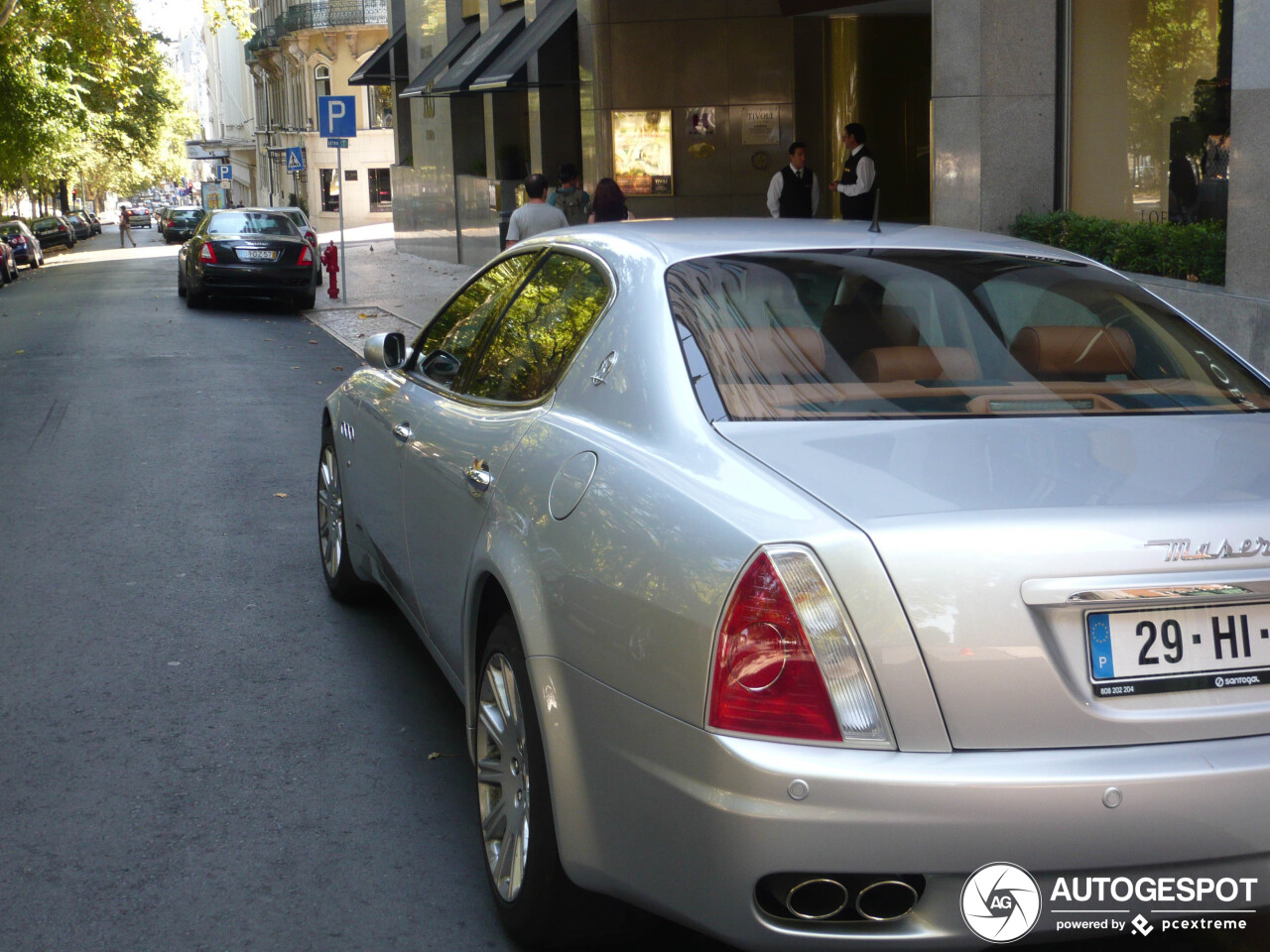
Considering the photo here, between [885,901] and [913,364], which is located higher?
[913,364]

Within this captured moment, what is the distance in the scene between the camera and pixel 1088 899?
2.53 meters

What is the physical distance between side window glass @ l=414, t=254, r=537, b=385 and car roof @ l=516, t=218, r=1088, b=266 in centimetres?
25

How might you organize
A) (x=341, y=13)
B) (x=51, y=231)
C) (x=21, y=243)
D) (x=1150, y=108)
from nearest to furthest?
1. (x=1150, y=108)
2. (x=21, y=243)
3. (x=341, y=13)
4. (x=51, y=231)

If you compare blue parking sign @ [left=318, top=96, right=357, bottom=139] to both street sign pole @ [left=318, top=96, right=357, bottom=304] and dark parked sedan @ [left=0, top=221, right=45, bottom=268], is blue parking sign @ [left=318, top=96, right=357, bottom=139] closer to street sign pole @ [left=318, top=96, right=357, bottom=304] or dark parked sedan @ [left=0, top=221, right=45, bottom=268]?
street sign pole @ [left=318, top=96, right=357, bottom=304]

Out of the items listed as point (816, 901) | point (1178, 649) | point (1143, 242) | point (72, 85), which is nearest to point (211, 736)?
point (816, 901)

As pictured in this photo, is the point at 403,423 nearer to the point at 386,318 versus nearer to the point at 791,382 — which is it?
the point at 791,382

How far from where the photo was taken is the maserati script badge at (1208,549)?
2.54 metres

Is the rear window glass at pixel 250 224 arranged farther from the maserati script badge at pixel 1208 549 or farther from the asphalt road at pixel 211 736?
the maserati script badge at pixel 1208 549

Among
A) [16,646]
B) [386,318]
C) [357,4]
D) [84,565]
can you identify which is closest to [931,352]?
[16,646]

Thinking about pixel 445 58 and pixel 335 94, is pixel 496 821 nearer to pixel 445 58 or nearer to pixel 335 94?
pixel 445 58

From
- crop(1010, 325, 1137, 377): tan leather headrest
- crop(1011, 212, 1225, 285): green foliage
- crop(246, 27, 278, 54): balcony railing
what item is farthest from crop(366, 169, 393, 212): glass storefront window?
crop(1010, 325, 1137, 377): tan leather headrest

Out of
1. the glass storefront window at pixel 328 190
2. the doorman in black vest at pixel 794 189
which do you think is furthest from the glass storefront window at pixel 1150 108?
the glass storefront window at pixel 328 190

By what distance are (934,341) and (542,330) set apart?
1.04 meters

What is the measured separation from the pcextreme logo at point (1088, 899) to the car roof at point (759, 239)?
1752mm
